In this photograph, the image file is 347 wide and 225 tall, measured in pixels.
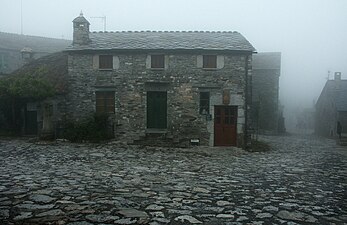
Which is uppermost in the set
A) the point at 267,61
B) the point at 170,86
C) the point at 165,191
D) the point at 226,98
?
the point at 267,61

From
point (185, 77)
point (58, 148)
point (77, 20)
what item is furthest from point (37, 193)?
point (77, 20)

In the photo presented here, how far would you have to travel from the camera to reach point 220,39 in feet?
67.2

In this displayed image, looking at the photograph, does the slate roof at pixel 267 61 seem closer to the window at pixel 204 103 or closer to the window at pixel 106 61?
the window at pixel 204 103

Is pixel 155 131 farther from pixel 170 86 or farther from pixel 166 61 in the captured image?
pixel 166 61

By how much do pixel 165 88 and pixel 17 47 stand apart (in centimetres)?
2624

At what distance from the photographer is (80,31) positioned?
64.9 ft

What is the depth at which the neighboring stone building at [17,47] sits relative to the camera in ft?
118

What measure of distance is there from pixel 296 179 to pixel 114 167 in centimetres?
584

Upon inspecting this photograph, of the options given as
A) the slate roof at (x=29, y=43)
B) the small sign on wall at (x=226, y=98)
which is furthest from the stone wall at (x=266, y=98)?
the slate roof at (x=29, y=43)

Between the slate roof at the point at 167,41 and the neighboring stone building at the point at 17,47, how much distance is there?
51.7ft

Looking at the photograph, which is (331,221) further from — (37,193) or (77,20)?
(77,20)

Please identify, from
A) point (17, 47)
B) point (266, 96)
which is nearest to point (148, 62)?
point (266, 96)

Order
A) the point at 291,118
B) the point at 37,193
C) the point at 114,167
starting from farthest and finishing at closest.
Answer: the point at 291,118 → the point at 114,167 → the point at 37,193

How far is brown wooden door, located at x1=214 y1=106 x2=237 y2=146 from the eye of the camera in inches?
746
